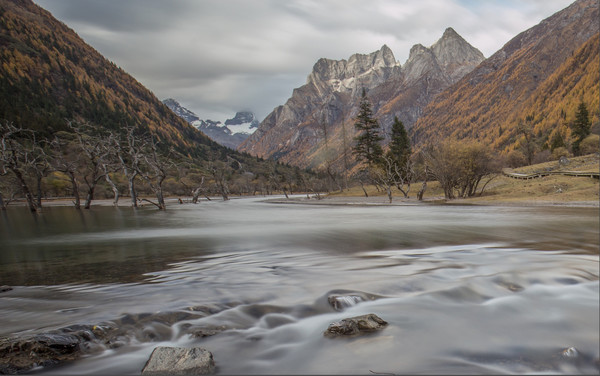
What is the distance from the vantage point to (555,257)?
29.8ft

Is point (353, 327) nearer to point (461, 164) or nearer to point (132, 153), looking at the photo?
point (461, 164)

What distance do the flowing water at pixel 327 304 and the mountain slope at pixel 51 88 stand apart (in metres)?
114

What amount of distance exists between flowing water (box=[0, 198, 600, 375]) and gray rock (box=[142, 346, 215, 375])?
0.24 metres

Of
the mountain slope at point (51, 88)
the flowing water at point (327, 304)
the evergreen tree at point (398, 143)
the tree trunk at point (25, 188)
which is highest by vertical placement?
the mountain slope at point (51, 88)

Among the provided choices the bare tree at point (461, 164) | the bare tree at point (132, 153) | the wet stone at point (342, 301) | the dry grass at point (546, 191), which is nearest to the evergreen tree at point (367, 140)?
the dry grass at point (546, 191)

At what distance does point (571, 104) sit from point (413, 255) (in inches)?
7961

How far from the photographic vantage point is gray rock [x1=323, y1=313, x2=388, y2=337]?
429cm

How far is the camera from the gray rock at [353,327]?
4.29 metres

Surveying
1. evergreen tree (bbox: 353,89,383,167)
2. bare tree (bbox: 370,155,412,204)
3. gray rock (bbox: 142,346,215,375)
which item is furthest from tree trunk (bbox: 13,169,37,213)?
evergreen tree (bbox: 353,89,383,167)

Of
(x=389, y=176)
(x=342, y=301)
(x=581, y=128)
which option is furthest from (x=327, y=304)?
(x=581, y=128)

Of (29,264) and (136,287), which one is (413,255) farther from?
(29,264)

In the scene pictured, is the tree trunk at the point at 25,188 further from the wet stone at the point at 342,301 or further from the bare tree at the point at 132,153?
the wet stone at the point at 342,301

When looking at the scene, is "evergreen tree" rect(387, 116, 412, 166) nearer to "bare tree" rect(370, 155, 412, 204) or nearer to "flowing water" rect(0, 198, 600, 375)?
"bare tree" rect(370, 155, 412, 204)

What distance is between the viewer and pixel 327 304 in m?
5.67
